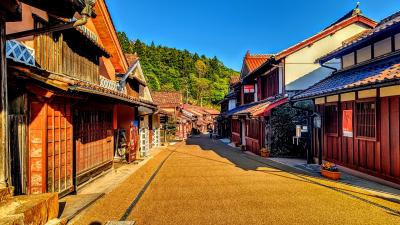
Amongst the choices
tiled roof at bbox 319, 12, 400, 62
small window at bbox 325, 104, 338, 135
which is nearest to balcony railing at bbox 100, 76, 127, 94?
small window at bbox 325, 104, 338, 135

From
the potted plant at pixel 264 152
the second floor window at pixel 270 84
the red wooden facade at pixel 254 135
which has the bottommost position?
the potted plant at pixel 264 152

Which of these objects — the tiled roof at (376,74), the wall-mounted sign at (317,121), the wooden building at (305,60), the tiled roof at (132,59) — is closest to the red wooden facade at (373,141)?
the wall-mounted sign at (317,121)

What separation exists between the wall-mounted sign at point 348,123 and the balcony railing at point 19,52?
11.3 m

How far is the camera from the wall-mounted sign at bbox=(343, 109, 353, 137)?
11.2 metres

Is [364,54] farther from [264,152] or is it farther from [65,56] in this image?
[65,56]

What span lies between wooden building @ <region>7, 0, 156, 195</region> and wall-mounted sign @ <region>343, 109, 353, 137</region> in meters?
9.17

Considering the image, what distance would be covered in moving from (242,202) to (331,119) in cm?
813

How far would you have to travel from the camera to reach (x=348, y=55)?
13250 millimetres

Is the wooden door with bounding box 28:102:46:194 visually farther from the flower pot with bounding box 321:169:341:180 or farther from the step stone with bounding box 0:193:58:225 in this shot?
the flower pot with bounding box 321:169:341:180

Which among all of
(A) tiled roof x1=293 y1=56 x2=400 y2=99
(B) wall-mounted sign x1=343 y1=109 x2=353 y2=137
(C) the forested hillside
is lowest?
(B) wall-mounted sign x1=343 y1=109 x2=353 y2=137

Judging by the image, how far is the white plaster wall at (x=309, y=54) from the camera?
58.4 feet

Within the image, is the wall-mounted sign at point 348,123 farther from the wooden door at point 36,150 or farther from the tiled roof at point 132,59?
the tiled roof at point 132,59

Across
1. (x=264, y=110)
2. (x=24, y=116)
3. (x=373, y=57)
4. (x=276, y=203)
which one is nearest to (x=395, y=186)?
(x=276, y=203)

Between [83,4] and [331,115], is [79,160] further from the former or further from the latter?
[331,115]
